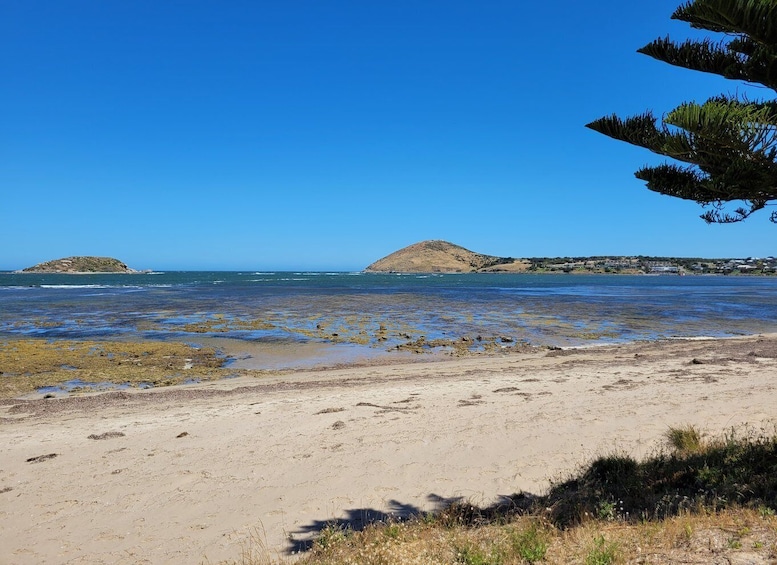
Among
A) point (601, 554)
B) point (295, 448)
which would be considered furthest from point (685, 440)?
point (295, 448)

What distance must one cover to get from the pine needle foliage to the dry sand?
4.15 m

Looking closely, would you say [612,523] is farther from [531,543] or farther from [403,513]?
[403,513]

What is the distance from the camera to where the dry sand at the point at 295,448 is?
5938mm

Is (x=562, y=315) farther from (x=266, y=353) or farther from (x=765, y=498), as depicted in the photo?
(x=765, y=498)

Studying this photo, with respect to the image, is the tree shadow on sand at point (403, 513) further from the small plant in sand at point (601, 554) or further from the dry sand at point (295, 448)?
the small plant in sand at point (601, 554)

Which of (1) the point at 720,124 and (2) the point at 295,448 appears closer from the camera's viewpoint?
(1) the point at 720,124

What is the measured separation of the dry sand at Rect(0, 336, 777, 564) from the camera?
5.94 meters

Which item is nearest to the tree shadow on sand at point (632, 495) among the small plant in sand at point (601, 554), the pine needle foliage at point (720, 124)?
the small plant in sand at point (601, 554)

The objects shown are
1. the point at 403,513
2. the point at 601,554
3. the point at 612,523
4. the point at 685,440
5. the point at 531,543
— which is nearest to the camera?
the point at 601,554

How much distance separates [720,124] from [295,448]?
7424mm

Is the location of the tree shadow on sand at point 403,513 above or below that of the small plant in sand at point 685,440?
below

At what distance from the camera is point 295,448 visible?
8.41m

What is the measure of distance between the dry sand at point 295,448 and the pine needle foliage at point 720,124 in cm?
415

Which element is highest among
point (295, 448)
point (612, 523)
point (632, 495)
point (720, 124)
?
point (720, 124)
